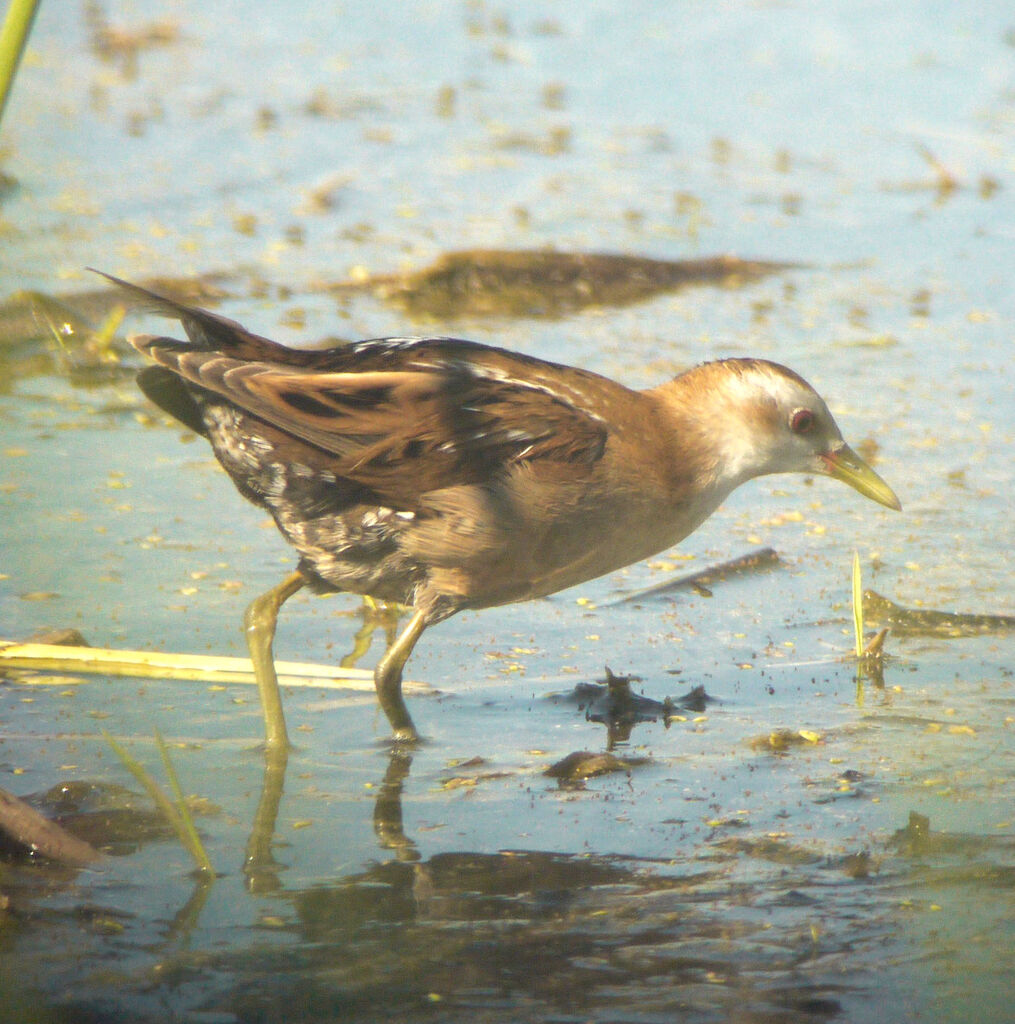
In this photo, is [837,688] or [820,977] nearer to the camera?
[820,977]

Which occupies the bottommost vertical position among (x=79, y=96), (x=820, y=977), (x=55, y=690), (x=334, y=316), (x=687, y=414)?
(x=820, y=977)

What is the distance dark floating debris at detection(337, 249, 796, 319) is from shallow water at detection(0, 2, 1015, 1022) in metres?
0.17

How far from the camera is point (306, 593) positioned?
495cm

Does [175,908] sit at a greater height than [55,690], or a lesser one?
lesser

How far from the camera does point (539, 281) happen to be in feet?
24.8

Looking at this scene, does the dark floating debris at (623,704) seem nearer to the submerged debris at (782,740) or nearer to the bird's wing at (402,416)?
the submerged debris at (782,740)

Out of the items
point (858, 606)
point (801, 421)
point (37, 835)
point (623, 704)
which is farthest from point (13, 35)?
point (858, 606)

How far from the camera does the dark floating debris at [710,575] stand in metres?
4.84

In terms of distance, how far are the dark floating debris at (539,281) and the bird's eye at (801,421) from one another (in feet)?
9.46

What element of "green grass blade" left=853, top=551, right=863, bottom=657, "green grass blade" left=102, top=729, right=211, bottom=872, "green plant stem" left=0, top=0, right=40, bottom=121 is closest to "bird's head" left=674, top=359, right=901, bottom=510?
"green grass blade" left=853, top=551, right=863, bottom=657

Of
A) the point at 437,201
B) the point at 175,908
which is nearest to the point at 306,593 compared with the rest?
the point at 175,908

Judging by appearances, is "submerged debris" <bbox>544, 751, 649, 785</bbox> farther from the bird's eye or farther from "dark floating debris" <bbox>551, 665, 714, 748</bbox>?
the bird's eye

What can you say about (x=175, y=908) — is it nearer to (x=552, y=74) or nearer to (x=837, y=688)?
(x=837, y=688)

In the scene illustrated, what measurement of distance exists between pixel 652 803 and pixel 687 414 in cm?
120
